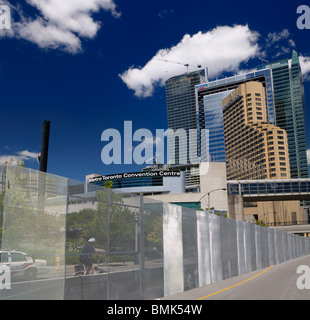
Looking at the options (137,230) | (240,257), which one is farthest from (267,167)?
(137,230)

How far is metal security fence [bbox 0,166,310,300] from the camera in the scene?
22.7ft

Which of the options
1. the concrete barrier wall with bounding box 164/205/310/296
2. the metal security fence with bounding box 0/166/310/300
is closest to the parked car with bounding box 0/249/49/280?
the metal security fence with bounding box 0/166/310/300

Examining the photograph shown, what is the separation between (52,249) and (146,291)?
4034mm

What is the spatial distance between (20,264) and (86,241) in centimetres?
217

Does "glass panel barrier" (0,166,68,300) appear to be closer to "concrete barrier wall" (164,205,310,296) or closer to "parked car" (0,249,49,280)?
"parked car" (0,249,49,280)

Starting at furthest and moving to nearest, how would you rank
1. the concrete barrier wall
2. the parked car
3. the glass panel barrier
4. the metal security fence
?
the concrete barrier wall < the metal security fence < the glass panel barrier < the parked car

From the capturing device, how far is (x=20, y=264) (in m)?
6.37

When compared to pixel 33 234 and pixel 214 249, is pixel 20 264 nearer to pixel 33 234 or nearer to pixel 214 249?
pixel 33 234

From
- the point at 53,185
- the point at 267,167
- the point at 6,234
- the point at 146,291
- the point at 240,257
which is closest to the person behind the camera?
the point at 6,234

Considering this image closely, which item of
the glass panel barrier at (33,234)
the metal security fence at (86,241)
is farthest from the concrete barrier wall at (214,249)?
the glass panel barrier at (33,234)

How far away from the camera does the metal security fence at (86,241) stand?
22.7 feet

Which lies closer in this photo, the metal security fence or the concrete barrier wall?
the metal security fence

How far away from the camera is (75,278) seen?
26.0 ft
